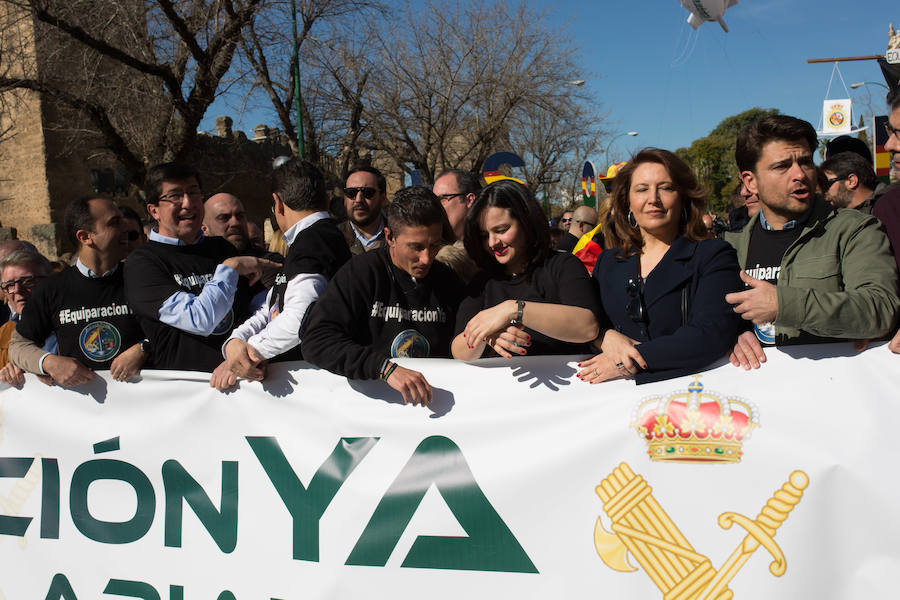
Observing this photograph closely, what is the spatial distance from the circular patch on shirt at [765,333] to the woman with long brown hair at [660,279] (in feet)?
1.01

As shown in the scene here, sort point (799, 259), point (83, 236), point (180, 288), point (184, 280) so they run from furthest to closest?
point (83, 236) → point (184, 280) → point (180, 288) → point (799, 259)

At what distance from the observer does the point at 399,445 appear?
8.96ft

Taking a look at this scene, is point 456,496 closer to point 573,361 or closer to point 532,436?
point 532,436

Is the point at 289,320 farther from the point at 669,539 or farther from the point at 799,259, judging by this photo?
the point at 799,259

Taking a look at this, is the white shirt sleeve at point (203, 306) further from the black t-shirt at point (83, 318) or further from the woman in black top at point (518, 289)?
the woman in black top at point (518, 289)

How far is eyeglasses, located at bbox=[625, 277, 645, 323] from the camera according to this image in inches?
95.5

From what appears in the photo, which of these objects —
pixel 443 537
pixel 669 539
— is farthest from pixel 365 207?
pixel 669 539

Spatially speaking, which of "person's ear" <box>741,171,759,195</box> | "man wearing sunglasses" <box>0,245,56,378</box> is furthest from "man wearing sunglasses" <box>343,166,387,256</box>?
"person's ear" <box>741,171,759,195</box>

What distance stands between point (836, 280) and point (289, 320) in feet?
6.54

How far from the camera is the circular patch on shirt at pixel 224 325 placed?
3.14 metres

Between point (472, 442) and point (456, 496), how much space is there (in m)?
0.21

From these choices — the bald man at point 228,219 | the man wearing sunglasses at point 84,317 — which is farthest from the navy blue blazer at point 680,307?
the bald man at point 228,219

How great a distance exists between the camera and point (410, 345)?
2.79m

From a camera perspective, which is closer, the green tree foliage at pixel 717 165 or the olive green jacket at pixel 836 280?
the olive green jacket at pixel 836 280
